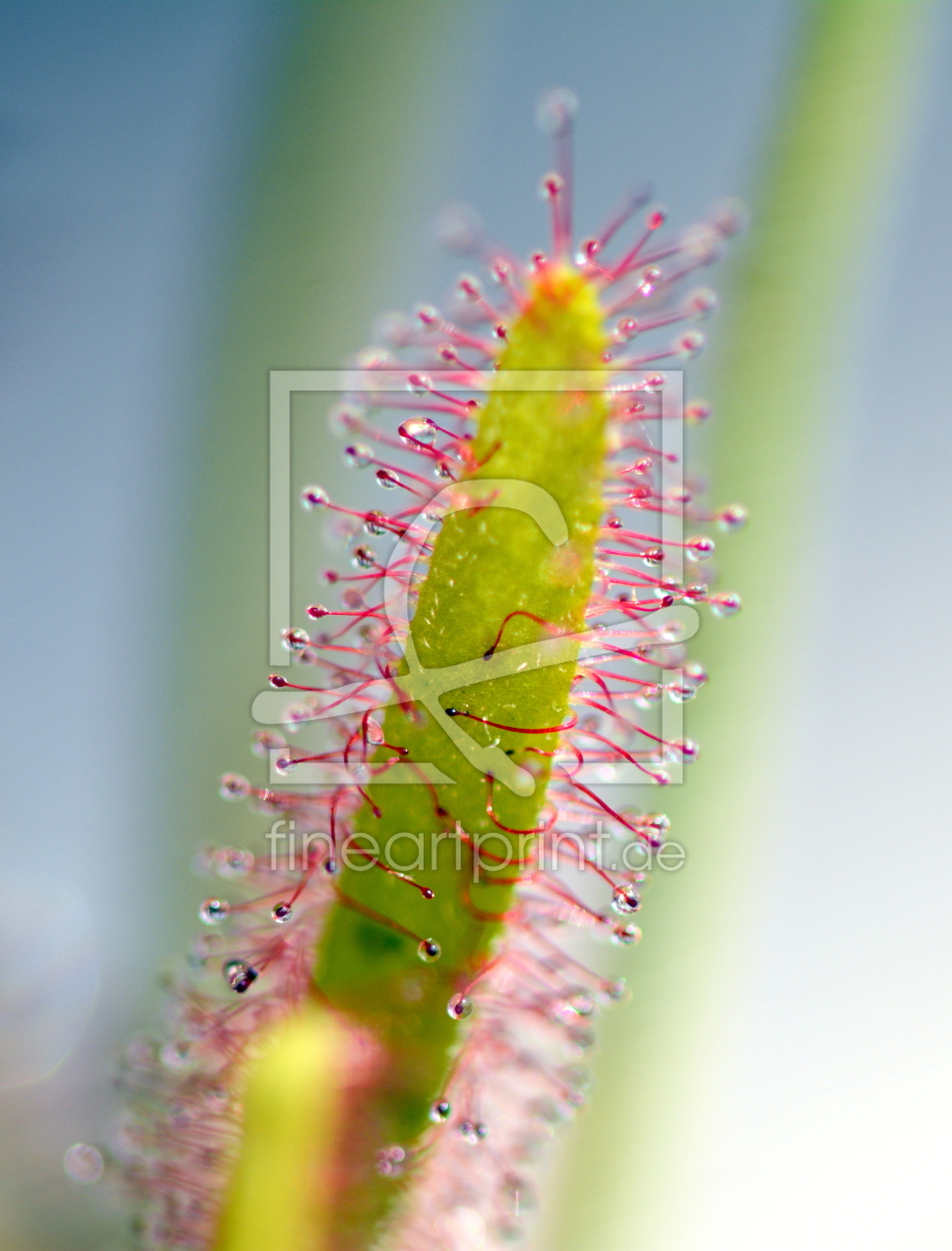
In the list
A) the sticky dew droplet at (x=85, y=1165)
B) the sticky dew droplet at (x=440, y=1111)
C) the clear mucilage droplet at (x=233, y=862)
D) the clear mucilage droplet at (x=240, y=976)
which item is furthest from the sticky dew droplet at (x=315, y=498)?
the sticky dew droplet at (x=85, y=1165)

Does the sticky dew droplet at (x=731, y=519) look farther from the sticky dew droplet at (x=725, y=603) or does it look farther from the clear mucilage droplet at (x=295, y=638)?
the clear mucilage droplet at (x=295, y=638)

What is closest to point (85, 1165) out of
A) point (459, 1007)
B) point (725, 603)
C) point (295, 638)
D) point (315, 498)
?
point (459, 1007)

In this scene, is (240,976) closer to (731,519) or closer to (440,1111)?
(440,1111)

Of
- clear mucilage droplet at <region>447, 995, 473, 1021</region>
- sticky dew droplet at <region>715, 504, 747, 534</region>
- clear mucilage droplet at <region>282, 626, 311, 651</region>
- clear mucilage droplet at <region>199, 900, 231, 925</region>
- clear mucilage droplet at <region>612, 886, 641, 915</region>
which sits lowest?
clear mucilage droplet at <region>447, 995, 473, 1021</region>

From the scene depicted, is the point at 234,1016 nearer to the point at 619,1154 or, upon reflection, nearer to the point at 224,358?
the point at 619,1154

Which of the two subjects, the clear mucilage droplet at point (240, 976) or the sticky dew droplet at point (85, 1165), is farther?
the sticky dew droplet at point (85, 1165)

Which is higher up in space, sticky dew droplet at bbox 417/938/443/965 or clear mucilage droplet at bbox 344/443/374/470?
clear mucilage droplet at bbox 344/443/374/470

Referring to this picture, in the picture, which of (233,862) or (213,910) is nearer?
(213,910)

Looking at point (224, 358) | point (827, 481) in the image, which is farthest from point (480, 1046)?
point (224, 358)

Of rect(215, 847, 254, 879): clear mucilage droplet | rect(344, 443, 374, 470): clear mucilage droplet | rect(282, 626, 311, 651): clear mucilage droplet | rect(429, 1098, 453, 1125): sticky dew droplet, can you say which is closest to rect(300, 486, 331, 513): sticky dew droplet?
rect(344, 443, 374, 470): clear mucilage droplet

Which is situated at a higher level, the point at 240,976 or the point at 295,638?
→ the point at 295,638

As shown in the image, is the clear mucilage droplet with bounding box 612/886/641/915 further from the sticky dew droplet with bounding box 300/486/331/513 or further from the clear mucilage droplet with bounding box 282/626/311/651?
the sticky dew droplet with bounding box 300/486/331/513
